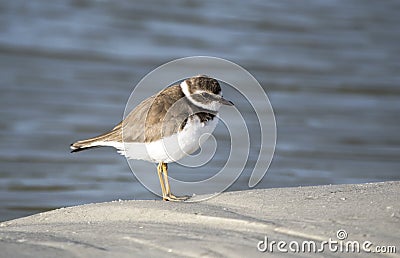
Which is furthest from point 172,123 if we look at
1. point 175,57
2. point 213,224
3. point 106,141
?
point 175,57

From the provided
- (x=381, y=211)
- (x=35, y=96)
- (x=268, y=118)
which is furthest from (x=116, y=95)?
(x=381, y=211)

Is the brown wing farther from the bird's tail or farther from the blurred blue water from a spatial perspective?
the blurred blue water

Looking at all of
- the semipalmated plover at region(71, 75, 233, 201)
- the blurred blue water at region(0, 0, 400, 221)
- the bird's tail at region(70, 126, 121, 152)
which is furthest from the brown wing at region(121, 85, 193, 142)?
the blurred blue water at region(0, 0, 400, 221)

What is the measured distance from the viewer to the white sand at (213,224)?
14.6ft

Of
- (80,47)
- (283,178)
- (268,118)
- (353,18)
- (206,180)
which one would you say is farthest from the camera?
(353,18)

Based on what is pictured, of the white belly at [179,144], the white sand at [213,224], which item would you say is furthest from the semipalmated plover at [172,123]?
the white sand at [213,224]

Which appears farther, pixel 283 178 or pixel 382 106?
pixel 382 106

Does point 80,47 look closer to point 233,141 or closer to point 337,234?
point 233,141

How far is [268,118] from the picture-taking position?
11.9 meters

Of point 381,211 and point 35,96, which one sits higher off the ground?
point 35,96

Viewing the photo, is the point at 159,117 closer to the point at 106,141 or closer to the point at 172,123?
the point at 172,123

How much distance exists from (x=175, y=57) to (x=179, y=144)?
303 inches

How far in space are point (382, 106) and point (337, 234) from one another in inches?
335

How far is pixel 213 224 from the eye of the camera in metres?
5.00
